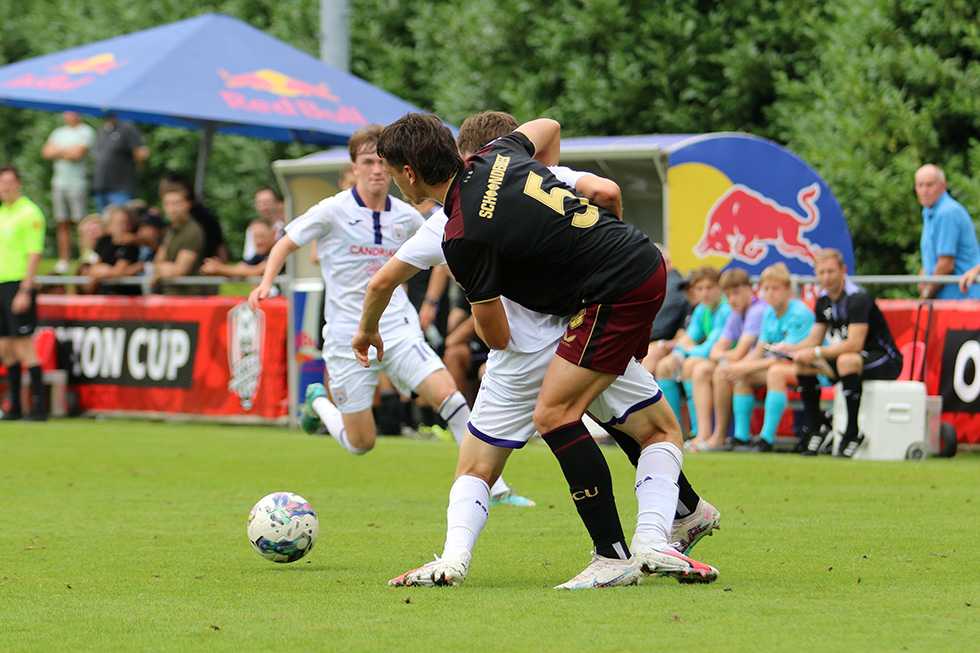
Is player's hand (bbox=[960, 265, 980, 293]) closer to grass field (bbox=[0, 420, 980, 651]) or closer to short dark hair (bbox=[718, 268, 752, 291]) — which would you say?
grass field (bbox=[0, 420, 980, 651])

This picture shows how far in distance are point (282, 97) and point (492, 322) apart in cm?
1116

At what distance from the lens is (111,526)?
285 inches

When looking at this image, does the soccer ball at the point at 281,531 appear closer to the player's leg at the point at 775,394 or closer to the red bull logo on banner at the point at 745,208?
the player's leg at the point at 775,394

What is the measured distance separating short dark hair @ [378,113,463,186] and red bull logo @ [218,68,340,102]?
10956 mm

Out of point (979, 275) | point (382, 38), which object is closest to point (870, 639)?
point (979, 275)

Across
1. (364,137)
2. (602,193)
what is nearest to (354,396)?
(364,137)

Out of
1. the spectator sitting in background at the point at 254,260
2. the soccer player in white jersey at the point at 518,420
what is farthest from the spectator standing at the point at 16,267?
the soccer player in white jersey at the point at 518,420

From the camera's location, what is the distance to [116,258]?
1586 cm

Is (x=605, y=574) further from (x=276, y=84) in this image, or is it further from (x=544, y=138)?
(x=276, y=84)

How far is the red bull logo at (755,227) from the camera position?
13.5 metres

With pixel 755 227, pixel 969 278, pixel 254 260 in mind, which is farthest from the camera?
pixel 254 260

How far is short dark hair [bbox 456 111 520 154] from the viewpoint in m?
5.69

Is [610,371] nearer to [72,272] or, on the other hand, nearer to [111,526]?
[111,526]

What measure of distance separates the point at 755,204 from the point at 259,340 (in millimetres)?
5306
